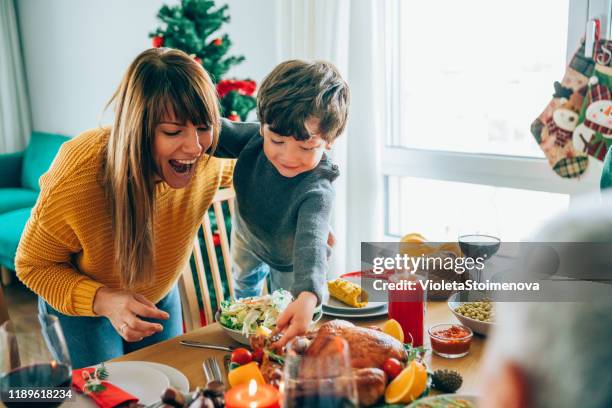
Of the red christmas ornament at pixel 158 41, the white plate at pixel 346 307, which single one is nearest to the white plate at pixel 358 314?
the white plate at pixel 346 307

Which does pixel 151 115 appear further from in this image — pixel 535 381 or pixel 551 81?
pixel 551 81

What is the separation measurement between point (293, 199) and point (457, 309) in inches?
18.7

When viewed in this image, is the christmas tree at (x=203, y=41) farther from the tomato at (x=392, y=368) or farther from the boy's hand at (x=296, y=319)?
the tomato at (x=392, y=368)

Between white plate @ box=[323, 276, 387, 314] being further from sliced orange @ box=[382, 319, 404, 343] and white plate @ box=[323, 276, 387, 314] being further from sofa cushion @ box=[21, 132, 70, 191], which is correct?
sofa cushion @ box=[21, 132, 70, 191]

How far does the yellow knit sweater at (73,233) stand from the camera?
139cm

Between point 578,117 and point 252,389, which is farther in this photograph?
point 578,117

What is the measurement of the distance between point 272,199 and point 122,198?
0.38 m

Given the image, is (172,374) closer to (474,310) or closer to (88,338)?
(88,338)

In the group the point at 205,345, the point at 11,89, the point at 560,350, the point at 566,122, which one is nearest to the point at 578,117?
the point at 566,122

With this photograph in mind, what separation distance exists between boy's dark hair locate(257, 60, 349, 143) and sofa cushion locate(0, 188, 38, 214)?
361cm

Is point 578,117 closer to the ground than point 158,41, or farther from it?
closer to the ground

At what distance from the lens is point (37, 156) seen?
4781 mm

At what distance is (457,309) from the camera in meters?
1.36

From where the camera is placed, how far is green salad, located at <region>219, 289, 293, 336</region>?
4.24 ft
